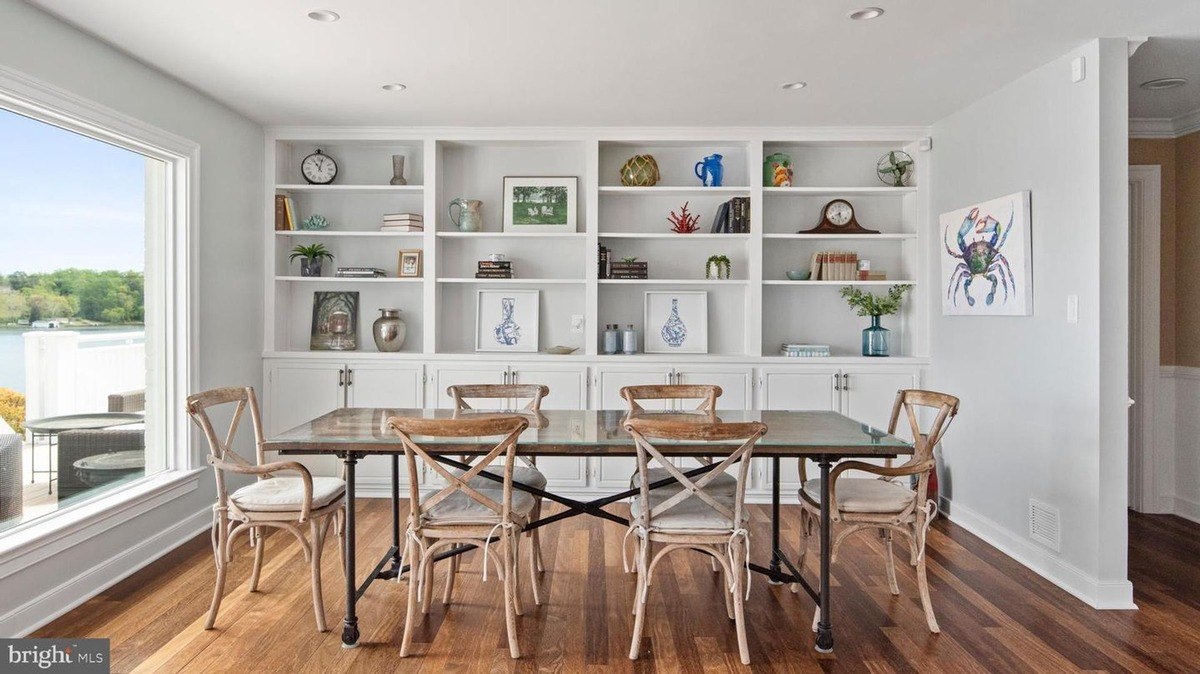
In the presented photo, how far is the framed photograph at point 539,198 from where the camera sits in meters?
4.93

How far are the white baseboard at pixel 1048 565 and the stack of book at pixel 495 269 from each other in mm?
3308

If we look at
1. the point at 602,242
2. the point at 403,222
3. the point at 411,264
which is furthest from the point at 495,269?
the point at 602,242

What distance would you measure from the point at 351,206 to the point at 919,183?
4081mm

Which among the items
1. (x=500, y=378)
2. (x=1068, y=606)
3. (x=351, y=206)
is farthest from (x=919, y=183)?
(x=351, y=206)

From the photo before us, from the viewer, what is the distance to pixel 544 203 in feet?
16.2

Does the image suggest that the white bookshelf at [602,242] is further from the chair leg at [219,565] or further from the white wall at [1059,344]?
the chair leg at [219,565]

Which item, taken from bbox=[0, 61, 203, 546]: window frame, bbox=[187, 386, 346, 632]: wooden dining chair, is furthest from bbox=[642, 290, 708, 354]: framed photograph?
bbox=[0, 61, 203, 546]: window frame

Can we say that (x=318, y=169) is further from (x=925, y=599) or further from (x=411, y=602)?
(x=925, y=599)

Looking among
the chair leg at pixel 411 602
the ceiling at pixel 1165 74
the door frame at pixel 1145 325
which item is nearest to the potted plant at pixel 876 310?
the door frame at pixel 1145 325

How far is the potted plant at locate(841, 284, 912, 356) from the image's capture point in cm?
470

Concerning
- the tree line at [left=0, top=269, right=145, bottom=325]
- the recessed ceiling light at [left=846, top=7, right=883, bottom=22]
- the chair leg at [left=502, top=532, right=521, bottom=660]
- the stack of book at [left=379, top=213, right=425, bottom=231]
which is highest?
the recessed ceiling light at [left=846, top=7, right=883, bottom=22]

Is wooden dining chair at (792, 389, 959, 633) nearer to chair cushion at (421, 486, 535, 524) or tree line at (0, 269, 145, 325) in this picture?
chair cushion at (421, 486, 535, 524)

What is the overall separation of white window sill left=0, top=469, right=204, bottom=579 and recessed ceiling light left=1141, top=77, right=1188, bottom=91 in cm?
570

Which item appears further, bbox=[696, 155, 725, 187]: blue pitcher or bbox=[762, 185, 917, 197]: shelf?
bbox=[696, 155, 725, 187]: blue pitcher
